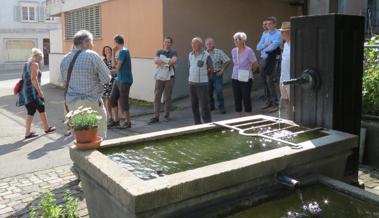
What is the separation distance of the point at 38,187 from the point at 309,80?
11.6ft

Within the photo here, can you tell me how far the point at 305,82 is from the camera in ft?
15.4

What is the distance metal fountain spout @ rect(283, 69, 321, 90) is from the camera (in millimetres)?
4629

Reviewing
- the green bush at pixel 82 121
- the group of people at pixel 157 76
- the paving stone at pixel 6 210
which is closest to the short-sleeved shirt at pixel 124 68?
the group of people at pixel 157 76

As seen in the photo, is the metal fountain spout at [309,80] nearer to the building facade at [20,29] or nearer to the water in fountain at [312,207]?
the water in fountain at [312,207]

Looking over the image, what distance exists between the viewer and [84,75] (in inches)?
225

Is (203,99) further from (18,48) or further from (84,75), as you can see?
(18,48)

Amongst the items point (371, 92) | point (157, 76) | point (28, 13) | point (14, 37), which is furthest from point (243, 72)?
point (28, 13)

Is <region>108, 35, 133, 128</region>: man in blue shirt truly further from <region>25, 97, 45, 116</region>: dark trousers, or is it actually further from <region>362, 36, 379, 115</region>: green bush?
<region>362, 36, 379, 115</region>: green bush

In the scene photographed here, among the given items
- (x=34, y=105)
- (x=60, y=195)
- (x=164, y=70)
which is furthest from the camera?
(x=164, y=70)

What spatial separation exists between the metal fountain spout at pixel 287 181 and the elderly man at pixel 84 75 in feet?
9.00

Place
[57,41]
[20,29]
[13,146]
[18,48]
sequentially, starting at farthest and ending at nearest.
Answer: [18,48]
[20,29]
[57,41]
[13,146]

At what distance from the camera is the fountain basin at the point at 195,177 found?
10.1 ft

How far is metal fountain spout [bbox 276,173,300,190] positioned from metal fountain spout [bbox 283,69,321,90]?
1275 millimetres

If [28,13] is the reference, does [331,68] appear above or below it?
below
